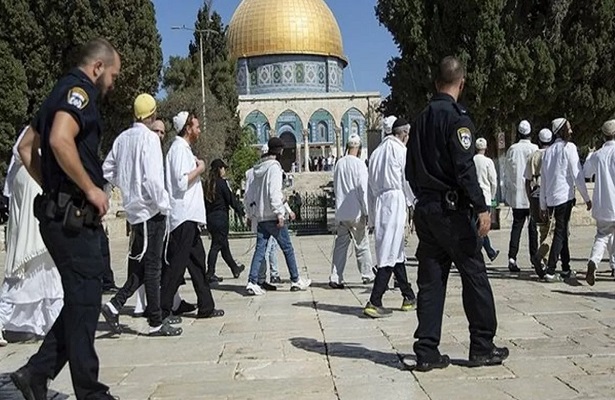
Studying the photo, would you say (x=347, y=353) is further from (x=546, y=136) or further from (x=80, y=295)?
(x=546, y=136)

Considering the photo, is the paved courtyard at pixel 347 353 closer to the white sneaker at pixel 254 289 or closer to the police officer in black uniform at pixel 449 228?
the police officer in black uniform at pixel 449 228

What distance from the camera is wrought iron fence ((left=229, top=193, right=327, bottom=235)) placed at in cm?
2277

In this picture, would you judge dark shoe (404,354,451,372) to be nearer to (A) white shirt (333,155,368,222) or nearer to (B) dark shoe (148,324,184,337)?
(B) dark shoe (148,324,184,337)

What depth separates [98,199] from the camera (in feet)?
11.5

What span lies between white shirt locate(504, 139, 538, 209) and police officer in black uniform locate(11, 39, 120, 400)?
7.36 meters

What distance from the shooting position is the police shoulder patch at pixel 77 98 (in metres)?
3.51

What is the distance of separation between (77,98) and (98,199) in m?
0.50

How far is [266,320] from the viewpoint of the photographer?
6828 millimetres

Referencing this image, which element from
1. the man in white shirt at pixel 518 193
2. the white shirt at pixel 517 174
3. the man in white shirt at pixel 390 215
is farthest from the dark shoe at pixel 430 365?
the white shirt at pixel 517 174

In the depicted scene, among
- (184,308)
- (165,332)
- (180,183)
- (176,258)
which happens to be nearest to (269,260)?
(184,308)

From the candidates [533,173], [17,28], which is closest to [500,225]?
[533,173]

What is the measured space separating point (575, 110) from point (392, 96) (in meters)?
7.03

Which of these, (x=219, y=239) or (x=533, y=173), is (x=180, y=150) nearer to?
(x=219, y=239)

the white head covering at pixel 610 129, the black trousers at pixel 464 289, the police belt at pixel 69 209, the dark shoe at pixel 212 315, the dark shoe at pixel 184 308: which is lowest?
the dark shoe at pixel 212 315
